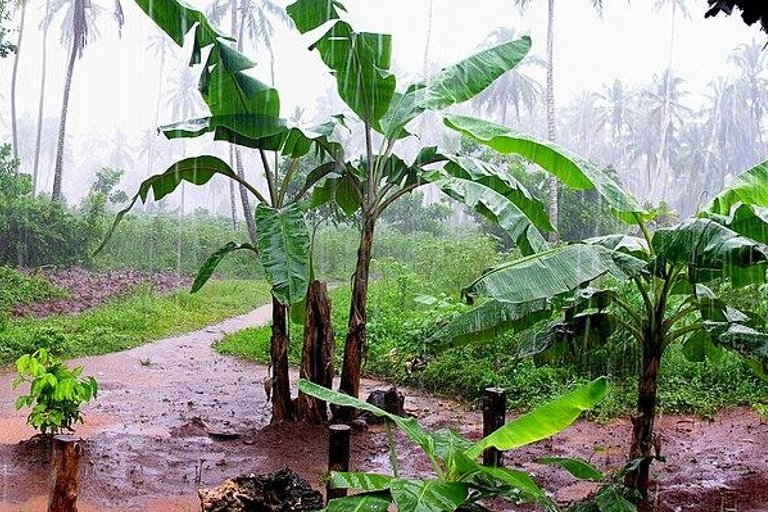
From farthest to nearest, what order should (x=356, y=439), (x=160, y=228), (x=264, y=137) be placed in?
(x=160, y=228), (x=356, y=439), (x=264, y=137)

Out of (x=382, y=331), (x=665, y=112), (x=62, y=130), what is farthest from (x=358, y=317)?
(x=665, y=112)

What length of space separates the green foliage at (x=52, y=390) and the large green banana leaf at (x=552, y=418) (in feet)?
8.23

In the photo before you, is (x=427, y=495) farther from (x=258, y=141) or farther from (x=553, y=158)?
(x=258, y=141)

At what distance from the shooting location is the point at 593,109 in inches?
Result: 835

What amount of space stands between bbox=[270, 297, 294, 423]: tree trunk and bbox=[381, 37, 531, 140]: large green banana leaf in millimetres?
1406

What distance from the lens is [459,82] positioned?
4.17 metres

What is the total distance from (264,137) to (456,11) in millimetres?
14954

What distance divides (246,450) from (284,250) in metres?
1.45

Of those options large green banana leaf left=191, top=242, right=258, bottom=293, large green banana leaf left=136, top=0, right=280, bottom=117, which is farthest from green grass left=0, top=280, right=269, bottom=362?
large green banana leaf left=136, top=0, right=280, bottom=117

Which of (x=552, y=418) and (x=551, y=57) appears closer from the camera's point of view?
(x=552, y=418)

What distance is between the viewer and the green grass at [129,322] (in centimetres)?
802

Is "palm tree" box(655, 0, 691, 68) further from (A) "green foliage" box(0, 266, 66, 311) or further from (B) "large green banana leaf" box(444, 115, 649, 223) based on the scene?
(B) "large green banana leaf" box(444, 115, 649, 223)

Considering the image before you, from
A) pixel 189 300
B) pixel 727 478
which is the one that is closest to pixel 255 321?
pixel 189 300

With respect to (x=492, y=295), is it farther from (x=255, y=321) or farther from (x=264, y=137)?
(x=255, y=321)
